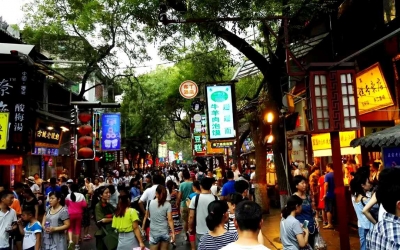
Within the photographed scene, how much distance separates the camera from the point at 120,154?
4269 centimetres

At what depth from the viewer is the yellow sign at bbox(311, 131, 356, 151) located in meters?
11.8

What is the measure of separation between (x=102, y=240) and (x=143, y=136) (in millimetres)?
38755

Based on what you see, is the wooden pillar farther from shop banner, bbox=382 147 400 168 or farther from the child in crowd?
the child in crowd

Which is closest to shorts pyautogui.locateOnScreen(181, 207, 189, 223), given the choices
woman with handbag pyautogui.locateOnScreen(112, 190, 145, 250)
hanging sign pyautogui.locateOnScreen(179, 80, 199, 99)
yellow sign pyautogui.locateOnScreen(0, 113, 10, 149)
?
woman with handbag pyautogui.locateOnScreen(112, 190, 145, 250)

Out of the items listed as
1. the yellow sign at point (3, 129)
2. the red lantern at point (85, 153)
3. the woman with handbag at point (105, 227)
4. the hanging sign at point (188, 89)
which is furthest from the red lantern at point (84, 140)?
the woman with handbag at point (105, 227)

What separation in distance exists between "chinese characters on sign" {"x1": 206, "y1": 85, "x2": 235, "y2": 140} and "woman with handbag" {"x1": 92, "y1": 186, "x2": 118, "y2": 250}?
27.7ft

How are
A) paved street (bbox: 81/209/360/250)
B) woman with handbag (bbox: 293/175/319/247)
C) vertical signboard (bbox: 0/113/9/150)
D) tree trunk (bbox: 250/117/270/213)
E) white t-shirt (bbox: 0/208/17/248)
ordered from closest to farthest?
1. woman with handbag (bbox: 293/175/319/247)
2. white t-shirt (bbox: 0/208/17/248)
3. paved street (bbox: 81/209/360/250)
4. vertical signboard (bbox: 0/113/9/150)
5. tree trunk (bbox: 250/117/270/213)

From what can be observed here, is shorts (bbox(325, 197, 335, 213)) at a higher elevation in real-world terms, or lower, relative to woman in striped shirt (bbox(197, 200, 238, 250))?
lower

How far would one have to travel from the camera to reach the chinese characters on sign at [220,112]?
15477 millimetres

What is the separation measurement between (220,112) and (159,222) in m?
8.79

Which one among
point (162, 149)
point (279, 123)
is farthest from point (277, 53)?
point (162, 149)

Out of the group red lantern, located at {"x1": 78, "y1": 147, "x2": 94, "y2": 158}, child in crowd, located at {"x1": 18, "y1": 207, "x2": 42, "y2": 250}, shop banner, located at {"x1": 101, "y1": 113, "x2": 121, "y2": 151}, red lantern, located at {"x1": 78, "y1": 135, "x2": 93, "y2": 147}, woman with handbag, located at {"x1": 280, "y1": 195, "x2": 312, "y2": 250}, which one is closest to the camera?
woman with handbag, located at {"x1": 280, "y1": 195, "x2": 312, "y2": 250}

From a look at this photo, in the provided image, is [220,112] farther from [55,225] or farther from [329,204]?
[55,225]

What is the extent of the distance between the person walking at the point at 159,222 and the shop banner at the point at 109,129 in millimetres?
17083
